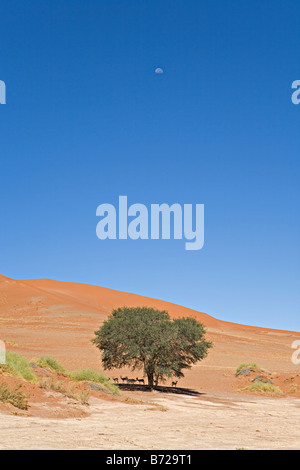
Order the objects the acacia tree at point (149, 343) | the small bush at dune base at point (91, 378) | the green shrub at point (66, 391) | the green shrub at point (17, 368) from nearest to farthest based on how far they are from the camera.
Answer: the green shrub at point (66, 391) < the green shrub at point (17, 368) < the small bush at dune base at point (91, 378) < the acacia tree at point (149, 343)

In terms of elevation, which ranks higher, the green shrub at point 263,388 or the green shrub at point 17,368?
the green shrub at point 17,368

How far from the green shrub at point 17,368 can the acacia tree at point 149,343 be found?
29.9 feet

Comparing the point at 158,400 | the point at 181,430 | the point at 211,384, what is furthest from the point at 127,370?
the point at 181,430

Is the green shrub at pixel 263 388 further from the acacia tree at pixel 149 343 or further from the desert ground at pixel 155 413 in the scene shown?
the acacia tree at pixel 149 343

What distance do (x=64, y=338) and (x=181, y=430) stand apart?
157ft

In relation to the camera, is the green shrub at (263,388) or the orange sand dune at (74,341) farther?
the orange sand dune at (74,341)

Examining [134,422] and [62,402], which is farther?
[62,402]

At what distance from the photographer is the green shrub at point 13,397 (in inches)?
727

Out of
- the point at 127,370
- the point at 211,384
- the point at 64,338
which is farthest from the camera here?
the point at 64,338

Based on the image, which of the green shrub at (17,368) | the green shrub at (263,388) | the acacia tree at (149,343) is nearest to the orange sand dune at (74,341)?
the green shrub at (263,388)

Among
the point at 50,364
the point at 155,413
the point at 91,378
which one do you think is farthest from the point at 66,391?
the point at 50,364

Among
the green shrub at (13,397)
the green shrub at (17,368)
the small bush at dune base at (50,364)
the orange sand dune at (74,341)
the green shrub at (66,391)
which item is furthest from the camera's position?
the orange sand dune at (74,341)

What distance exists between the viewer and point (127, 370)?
4944 centimetres
